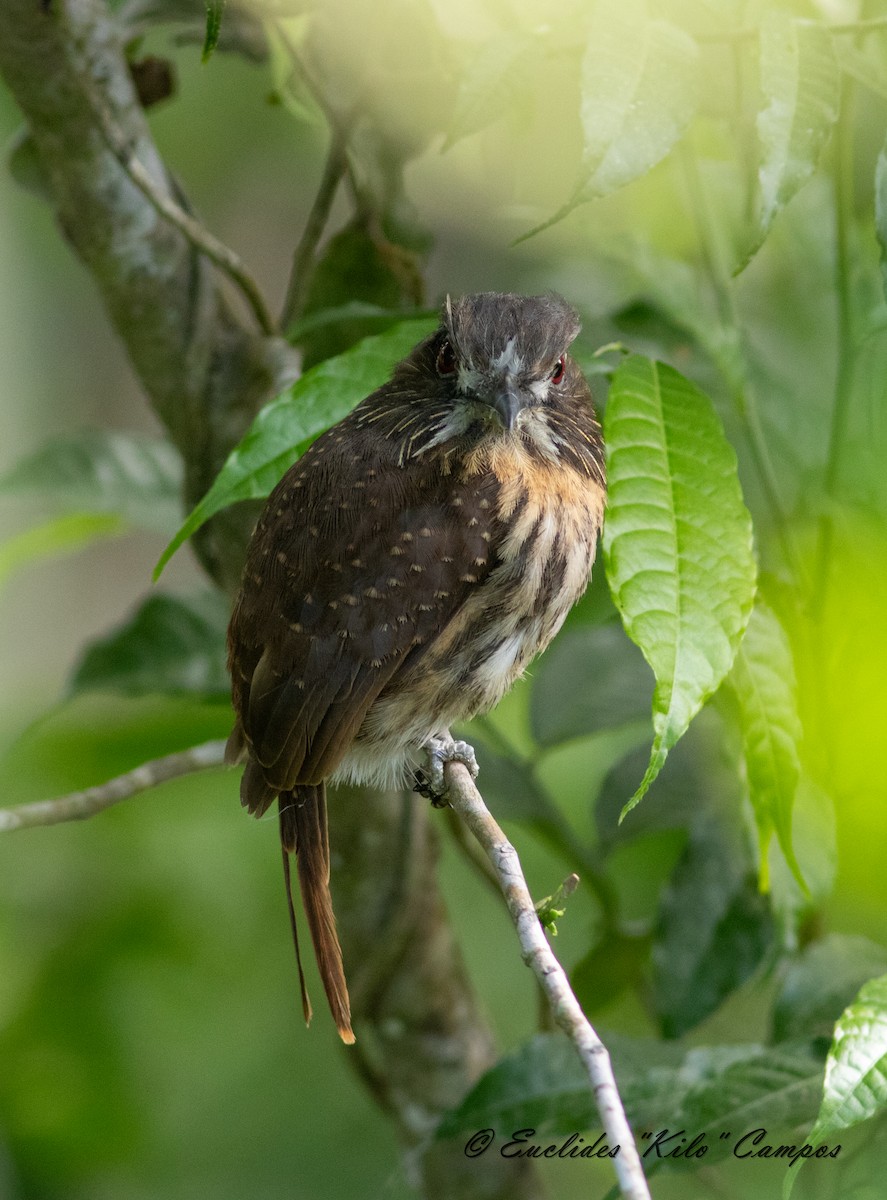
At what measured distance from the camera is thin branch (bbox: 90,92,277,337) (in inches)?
83.4

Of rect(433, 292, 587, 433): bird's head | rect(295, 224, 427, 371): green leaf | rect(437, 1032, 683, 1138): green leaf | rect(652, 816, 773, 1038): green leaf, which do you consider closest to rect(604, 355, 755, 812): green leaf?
rect(433, 292, 587, 433): bird's head

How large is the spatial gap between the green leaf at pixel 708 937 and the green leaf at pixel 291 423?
3.16 ft

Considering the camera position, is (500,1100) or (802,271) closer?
(500,1100)

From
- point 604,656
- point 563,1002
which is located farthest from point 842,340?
point 563,1002

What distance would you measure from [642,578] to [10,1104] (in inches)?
84.6

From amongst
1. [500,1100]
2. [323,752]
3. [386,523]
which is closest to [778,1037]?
[500,1100]

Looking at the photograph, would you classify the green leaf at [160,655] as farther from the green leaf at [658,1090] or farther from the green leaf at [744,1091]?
the green leaf at [744,1091]

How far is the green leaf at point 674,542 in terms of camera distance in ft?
4.61

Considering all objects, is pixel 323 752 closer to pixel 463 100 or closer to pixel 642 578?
pixel 642 578

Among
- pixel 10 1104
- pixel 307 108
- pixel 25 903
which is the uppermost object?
pixel 307 108

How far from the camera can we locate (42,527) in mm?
2613

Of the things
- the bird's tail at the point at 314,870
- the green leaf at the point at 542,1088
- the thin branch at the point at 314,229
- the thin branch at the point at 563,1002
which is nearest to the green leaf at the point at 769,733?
the thin branch at the point at 563,1002

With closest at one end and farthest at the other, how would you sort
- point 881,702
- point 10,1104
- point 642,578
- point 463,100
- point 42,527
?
point 881,702 → point 642,578 → point 463,100 → point 42,527 → point 10,1104

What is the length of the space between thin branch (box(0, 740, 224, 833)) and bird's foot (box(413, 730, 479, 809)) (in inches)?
13.6
